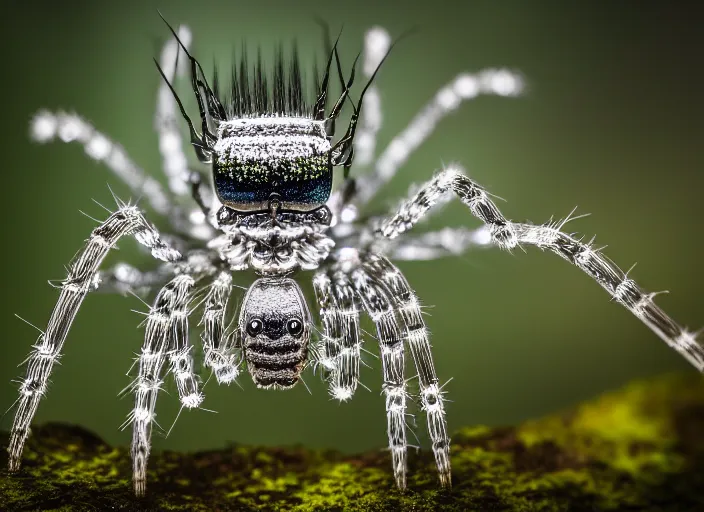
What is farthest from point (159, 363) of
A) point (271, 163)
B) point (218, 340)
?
point (271, 163)

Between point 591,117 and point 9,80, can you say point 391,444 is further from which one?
point 9,80

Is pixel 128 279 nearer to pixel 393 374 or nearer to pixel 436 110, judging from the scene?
pixel 393 374

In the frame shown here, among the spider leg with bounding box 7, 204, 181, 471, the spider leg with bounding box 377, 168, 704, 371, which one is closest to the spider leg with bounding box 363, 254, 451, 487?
the spider leg with bounding box 377, 168, 704, 371

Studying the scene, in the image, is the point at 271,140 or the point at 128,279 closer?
the point at 271,140

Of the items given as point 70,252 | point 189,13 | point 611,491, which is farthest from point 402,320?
point 189,13

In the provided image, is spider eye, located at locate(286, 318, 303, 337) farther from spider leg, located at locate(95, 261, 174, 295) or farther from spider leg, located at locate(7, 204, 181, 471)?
spider leg, located at locate(95, 261, 174, 295)
